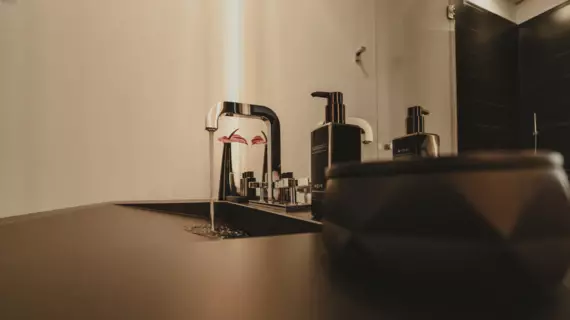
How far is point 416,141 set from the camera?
0.57 m

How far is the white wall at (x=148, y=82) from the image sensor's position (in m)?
1.19

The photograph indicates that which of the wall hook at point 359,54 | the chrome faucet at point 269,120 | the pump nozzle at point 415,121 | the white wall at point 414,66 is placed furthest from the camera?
the wall hook at point 359,54

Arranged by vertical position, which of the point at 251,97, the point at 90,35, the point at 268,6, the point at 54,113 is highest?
the point at 268,6

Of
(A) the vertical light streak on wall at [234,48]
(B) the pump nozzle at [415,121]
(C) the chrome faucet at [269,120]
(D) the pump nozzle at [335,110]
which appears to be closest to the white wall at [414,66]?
(B) the pump nozzle at [415,121]

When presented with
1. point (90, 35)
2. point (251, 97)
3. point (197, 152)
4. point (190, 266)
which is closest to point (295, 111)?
point (251, 97)

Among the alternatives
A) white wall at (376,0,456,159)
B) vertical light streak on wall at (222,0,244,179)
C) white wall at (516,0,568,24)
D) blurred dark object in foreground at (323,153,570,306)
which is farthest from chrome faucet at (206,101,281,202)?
blurred dark object in foreground at (323,153,570,306)

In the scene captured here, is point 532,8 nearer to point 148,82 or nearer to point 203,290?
point 203,290

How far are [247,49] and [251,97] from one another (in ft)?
0.76

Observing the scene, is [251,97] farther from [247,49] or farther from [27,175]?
[27,175]

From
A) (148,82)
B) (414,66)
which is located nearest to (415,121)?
(414,66)

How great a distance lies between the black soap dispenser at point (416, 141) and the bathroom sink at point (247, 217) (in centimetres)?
18

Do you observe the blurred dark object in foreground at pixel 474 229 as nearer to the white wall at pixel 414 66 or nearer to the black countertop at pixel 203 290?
the black countertop at pixel 203 290

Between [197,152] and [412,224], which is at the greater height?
[197,152]

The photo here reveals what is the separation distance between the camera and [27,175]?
120cm
